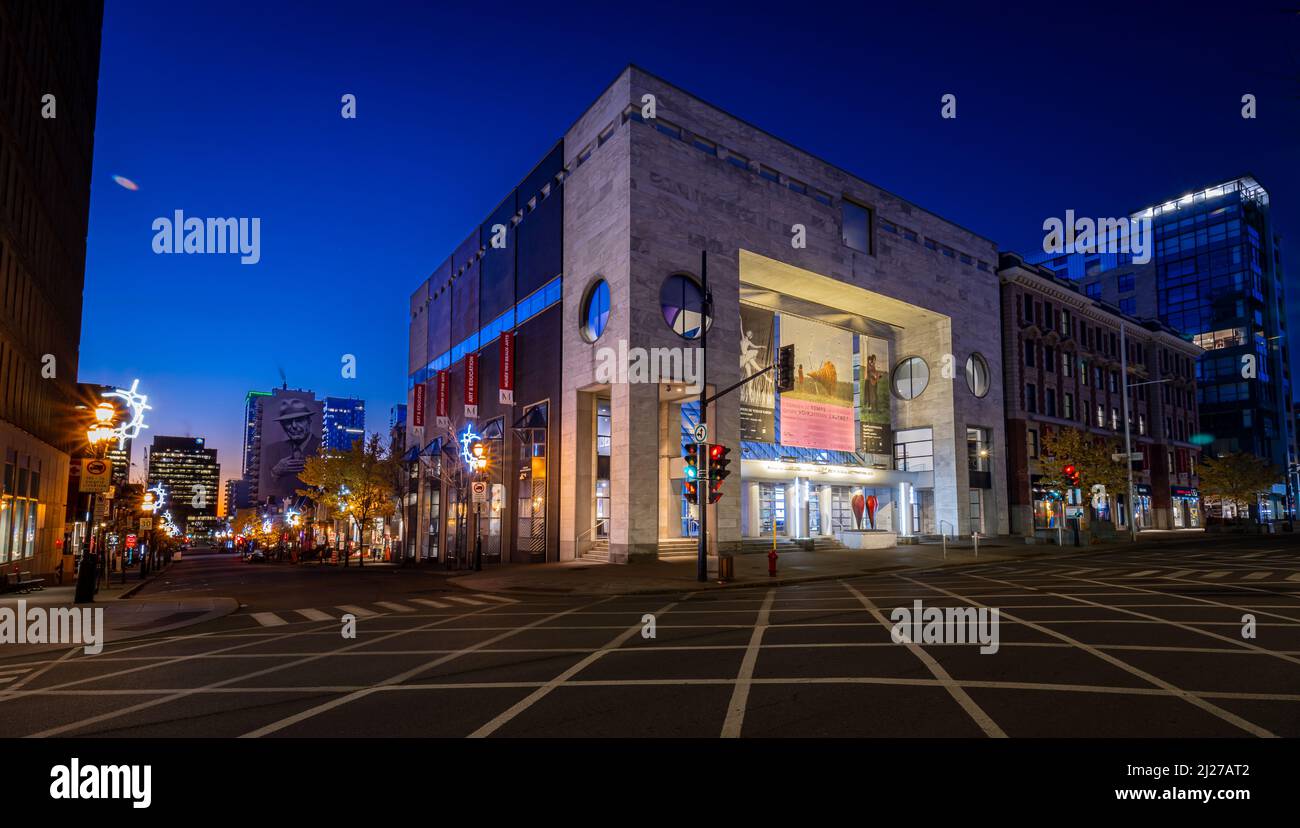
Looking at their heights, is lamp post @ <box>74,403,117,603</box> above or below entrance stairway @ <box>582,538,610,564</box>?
above

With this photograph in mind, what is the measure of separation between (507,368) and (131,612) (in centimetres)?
2416

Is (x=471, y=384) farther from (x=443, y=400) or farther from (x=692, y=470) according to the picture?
(x=692, y=470)

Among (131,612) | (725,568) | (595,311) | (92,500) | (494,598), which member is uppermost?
(595,311)

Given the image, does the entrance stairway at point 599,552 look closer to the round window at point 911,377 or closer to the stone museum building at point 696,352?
the stone museum building at point 696,352

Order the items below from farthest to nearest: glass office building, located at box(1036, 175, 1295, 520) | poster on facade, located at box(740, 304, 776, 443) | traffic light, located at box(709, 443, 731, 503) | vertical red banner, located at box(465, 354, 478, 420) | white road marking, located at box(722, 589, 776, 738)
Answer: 1. glass office building, located at box(1036, 175, 1295, 520)
2. vertical red banner, located at box(465, 354, 478, 420)
3. poster on facade, located at box(740, 304, 776, 443)
4. traffic light, located at box(709, 443, 731, 503)
5. white road marking, located at box(722, 589, 776, 738)

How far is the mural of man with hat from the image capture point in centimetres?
18812

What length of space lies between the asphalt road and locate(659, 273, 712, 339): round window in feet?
61.6

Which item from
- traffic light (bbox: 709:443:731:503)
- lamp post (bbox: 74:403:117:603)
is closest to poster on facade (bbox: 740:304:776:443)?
traffic light (bbox: 709:443:731:503)

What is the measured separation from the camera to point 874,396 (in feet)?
159

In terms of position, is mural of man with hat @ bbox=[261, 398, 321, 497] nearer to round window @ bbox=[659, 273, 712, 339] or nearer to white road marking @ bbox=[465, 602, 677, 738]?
round window @ bbox=[659, 273, 712, 339]

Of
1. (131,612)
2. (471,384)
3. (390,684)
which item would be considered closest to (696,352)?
(471,384)

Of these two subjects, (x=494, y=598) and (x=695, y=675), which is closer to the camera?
(x=695, y=675)
